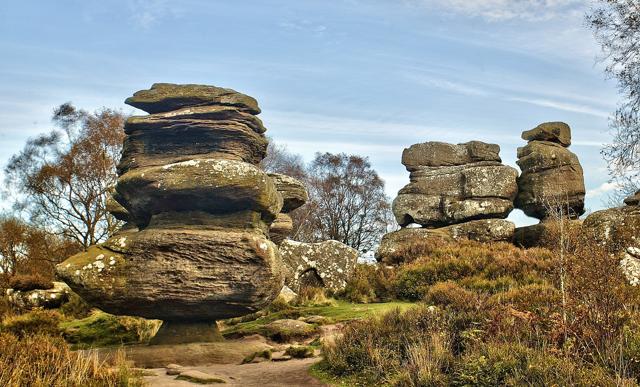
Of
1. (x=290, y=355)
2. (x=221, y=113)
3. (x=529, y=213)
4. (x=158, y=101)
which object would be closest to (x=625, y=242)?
(x=529, y=213)

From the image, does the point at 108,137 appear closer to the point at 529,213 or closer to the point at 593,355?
the point at 529,213

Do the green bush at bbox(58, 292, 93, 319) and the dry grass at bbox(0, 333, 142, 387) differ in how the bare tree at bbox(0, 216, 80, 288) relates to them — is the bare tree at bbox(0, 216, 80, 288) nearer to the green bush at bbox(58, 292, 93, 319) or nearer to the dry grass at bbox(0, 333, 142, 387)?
the green bush at bbox(58, 292, 93, 319)

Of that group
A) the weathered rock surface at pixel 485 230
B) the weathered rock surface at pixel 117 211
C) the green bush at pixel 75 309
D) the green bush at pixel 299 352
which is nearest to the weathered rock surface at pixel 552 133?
the weathered rock surface at pixel 485 230

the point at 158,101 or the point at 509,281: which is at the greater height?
the point at 158,101

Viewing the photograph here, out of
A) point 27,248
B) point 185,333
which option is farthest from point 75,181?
point 185,333

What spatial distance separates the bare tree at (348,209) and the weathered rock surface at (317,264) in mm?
23572

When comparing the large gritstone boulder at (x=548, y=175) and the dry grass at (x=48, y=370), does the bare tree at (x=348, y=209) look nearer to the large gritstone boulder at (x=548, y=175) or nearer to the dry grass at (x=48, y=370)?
the large gritstone boulder at (x=548, y=175)

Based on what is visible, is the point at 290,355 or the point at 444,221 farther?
the point at 444,221

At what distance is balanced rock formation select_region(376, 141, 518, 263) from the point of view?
27328mm

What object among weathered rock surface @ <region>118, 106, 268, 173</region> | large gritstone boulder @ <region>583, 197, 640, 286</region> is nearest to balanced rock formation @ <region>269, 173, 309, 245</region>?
weathered rock surface @ <region>118, 106, 268, 173</region>

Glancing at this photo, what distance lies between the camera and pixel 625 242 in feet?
62.2

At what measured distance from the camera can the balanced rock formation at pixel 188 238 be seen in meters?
12.4

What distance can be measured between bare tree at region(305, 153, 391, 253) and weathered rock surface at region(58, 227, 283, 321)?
1346 inches

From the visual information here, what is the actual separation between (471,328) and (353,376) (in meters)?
2.29
